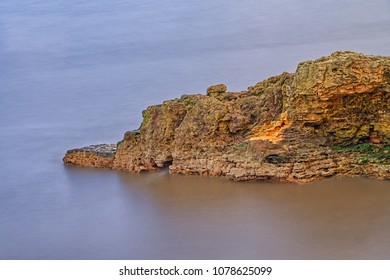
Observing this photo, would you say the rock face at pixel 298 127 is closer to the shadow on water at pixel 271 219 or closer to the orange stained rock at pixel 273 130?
the orange stained rock at pixel 273 130

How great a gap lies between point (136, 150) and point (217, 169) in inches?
84.8

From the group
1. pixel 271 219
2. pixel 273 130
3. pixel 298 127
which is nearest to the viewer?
pixel 271 219

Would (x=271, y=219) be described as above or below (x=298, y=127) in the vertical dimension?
below

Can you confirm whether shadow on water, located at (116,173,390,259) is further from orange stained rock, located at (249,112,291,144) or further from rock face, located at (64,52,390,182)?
orange stained rock, located at (249,112,291,144)

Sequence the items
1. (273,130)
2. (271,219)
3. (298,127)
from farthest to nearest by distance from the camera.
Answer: (273,130), (298,127), (271,219)

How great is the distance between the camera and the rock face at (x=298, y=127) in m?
18.1

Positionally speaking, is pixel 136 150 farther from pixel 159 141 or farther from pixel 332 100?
pixel 332 100

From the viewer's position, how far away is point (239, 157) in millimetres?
18984

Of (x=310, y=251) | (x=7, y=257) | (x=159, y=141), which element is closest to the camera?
(x=310, y=251)

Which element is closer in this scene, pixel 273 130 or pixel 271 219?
pixel 271 219

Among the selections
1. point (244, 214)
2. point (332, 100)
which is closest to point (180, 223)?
point (244, 214)

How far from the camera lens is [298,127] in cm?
1867

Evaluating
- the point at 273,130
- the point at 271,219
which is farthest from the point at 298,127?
the point at 271,219

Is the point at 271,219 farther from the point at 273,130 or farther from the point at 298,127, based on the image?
the point at 273,130
